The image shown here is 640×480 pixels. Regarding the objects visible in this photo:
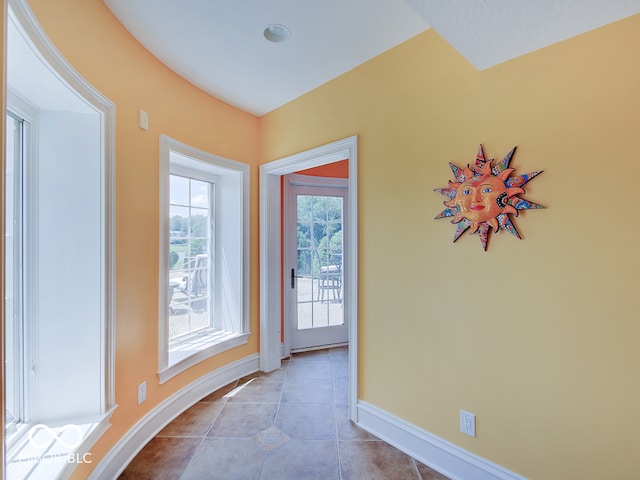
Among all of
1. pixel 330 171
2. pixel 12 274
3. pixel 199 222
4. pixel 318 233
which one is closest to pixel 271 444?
pixel 12 274

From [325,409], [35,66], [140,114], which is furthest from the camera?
[325,409]

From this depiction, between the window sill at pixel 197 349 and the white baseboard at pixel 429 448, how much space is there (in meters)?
1.26

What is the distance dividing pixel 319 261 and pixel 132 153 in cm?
219

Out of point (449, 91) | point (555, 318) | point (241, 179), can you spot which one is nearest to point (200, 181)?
point (241, 179)

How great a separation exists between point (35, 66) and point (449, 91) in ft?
6.18

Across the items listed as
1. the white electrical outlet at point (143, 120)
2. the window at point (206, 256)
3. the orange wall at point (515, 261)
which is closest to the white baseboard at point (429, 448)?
the orange wall at point (515, 261)

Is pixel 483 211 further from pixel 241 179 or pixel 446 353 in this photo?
pixel 241 179

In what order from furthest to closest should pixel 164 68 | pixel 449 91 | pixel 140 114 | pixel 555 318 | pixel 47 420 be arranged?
pixel 164 68 → pixel 140 114 → pixel 449 91 → pixel 47 420 → pixel 555 318

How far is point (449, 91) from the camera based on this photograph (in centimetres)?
165

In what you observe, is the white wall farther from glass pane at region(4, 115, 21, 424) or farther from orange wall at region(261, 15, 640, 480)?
orange wall at region(261, 15, 640, 480)

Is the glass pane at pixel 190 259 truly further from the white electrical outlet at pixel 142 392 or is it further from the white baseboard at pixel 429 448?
the white baseboard at pixel 429 448

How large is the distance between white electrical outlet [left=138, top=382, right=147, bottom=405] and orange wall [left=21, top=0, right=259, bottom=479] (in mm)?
38

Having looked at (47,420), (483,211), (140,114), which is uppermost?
(140,114)

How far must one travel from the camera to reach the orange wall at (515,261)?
1.19 meters
